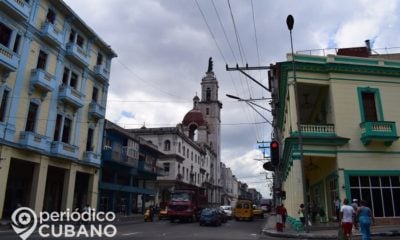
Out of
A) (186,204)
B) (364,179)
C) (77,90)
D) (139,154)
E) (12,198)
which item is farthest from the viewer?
(139,154)

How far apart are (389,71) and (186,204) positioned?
19.1 metres

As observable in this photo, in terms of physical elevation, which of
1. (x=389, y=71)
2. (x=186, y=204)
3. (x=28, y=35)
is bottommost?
(x=186, y=204)

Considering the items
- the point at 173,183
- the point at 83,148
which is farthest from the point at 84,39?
the point at 173,183

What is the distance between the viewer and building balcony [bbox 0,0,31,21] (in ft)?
70.5

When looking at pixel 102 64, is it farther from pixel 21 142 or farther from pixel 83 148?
pixel 21 142

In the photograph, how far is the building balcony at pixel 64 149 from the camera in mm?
25797

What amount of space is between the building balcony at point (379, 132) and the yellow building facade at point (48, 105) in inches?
825

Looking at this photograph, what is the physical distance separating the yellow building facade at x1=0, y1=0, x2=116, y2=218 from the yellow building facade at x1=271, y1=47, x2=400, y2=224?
1639 cm

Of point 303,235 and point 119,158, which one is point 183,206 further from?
point 303,235

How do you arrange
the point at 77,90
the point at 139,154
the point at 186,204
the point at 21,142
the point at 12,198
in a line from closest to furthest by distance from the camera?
the point at 21,142 → the point at 12,198 → the point at 77,90 → the point at 186,204 → the point at 139,154

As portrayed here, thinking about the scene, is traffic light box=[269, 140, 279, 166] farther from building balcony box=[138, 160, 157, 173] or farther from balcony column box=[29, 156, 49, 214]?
building balcony box=[138, 160, 157, 173]

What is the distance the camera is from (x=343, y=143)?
2145 cm

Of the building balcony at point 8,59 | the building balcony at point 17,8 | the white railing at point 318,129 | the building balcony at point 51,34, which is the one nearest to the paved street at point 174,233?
the white railing at point 318,129

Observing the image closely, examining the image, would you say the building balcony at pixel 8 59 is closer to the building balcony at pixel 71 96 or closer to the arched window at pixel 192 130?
the building balcony at pixel 71 96
